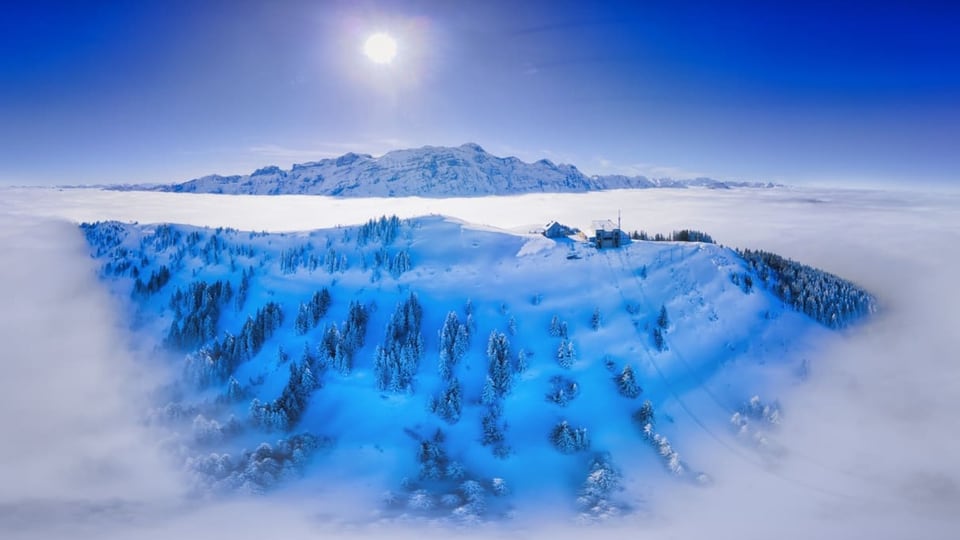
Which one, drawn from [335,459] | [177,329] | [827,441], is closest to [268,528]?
[335,459]

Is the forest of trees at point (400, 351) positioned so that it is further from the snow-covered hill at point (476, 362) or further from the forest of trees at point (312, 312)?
the forest of trees at point (312, 312)

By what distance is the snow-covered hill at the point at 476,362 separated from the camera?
62.8 metres

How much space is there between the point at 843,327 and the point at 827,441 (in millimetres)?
31799

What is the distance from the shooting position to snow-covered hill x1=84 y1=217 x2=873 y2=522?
62.8 metres

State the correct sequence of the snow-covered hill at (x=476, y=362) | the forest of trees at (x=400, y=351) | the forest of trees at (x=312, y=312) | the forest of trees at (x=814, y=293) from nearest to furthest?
1. the snow-covered hill at (x=476, y=362)
2. the forest of trees at (x=400, y=351)
3. the forest of trees at (x=814, y=293)
4. the forest of trees at (x=312, y=312)

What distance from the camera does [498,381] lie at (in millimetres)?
74875

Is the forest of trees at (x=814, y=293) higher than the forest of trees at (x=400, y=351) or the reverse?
higher

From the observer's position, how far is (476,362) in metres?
80.2

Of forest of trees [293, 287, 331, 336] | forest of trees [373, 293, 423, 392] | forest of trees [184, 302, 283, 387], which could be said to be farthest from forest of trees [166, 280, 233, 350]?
forest of trees [373, 293, 423, 392]

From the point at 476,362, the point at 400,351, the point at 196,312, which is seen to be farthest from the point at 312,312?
the point at 476,362

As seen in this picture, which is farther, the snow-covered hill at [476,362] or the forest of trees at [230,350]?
the forest of trees at [230,350]

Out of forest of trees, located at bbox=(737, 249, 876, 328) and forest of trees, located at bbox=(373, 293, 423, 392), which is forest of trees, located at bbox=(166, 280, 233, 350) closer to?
forest of trees, located at bbox=(373, 293, 423, 392)

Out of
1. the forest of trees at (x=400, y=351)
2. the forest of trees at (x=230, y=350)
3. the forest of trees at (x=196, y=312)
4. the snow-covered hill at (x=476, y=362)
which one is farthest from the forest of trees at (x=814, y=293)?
the forest of trees at (x=196, y=312)

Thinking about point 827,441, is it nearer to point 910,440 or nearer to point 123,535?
point 910,440
